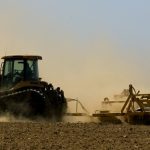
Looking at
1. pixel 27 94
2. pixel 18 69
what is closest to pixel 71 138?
pixel 27 94

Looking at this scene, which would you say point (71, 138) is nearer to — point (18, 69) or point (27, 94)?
point (27, 94)

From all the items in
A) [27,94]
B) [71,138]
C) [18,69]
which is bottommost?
[71,138]

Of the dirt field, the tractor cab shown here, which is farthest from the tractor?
the dirt field

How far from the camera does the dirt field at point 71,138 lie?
1122cm

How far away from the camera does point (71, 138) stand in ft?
41.1

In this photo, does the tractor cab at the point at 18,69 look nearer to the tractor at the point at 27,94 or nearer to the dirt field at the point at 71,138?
the tractor at the point at 27,94

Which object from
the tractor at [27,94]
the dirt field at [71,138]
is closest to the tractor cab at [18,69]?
the tractor at [27,94]

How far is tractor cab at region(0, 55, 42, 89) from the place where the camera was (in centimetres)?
1992

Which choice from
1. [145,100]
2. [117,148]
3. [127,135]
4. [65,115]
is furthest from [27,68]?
[117,148]

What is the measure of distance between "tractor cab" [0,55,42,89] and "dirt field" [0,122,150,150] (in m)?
4.72

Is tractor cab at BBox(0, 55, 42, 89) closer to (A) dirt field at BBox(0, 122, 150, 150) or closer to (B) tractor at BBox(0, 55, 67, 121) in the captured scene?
(B) tractor at BBox(0, 55, 67, 121)

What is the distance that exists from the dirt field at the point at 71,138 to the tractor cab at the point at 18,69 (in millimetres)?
4715

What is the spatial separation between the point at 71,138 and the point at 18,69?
789cm

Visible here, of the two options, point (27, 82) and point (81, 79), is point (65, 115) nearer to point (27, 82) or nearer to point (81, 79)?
point (27, 82)
